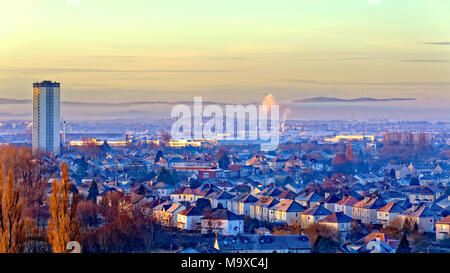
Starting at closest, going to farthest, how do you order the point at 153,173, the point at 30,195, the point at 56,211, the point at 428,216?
the point at 56,211 < the point at 428,216 < the point at 30,195 < the point at 153,173

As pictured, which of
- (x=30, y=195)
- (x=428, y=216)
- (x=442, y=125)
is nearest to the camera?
(x=428, y=216)

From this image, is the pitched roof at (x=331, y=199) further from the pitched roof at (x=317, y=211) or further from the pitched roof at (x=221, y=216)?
the pitched roof at (x=221, y=216)

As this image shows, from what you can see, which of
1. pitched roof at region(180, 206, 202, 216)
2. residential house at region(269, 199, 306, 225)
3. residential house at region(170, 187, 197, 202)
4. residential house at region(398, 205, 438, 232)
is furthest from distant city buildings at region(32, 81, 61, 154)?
residential house at region(398, 205, 438, 232)

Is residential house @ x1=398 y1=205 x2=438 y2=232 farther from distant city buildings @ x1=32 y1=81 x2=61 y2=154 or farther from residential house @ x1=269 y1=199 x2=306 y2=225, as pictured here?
distant city buildings @ x1=32 y1=81 x2=61 y2=154

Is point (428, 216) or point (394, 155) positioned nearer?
point (428, 216)

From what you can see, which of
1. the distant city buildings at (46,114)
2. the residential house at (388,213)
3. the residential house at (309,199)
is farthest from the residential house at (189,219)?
the distant city buildings at (46,114)
